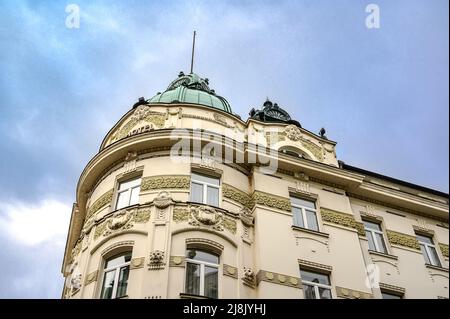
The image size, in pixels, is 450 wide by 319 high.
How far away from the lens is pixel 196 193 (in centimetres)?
1503

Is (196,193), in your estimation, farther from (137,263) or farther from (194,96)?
(194,96)

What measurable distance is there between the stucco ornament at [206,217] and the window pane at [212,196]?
73 centimetres

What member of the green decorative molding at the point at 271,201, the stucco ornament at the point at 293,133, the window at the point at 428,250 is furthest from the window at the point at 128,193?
the window at the point at 428,250

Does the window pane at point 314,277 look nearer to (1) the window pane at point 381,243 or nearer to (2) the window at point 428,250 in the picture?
A: (1) the window pane at point 381,243

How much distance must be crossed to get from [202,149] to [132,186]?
107 inches

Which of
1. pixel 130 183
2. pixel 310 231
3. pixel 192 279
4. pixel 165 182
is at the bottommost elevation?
pixel 192 279

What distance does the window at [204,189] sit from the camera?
1492 cm

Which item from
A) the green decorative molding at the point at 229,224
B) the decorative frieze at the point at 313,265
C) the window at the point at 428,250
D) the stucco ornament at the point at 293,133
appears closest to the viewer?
the green decorative molding at the point at 229,224

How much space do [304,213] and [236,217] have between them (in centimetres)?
299

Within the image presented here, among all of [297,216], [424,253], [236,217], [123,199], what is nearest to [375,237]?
[424,253]

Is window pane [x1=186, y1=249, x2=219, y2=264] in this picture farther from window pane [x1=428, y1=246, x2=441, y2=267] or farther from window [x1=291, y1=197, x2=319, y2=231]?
window pane [x1=428, y1=246, x2=441, y2=267]

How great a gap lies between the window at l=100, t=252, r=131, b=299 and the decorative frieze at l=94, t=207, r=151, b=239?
83 cm

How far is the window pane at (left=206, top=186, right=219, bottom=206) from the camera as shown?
14953 millimetres
